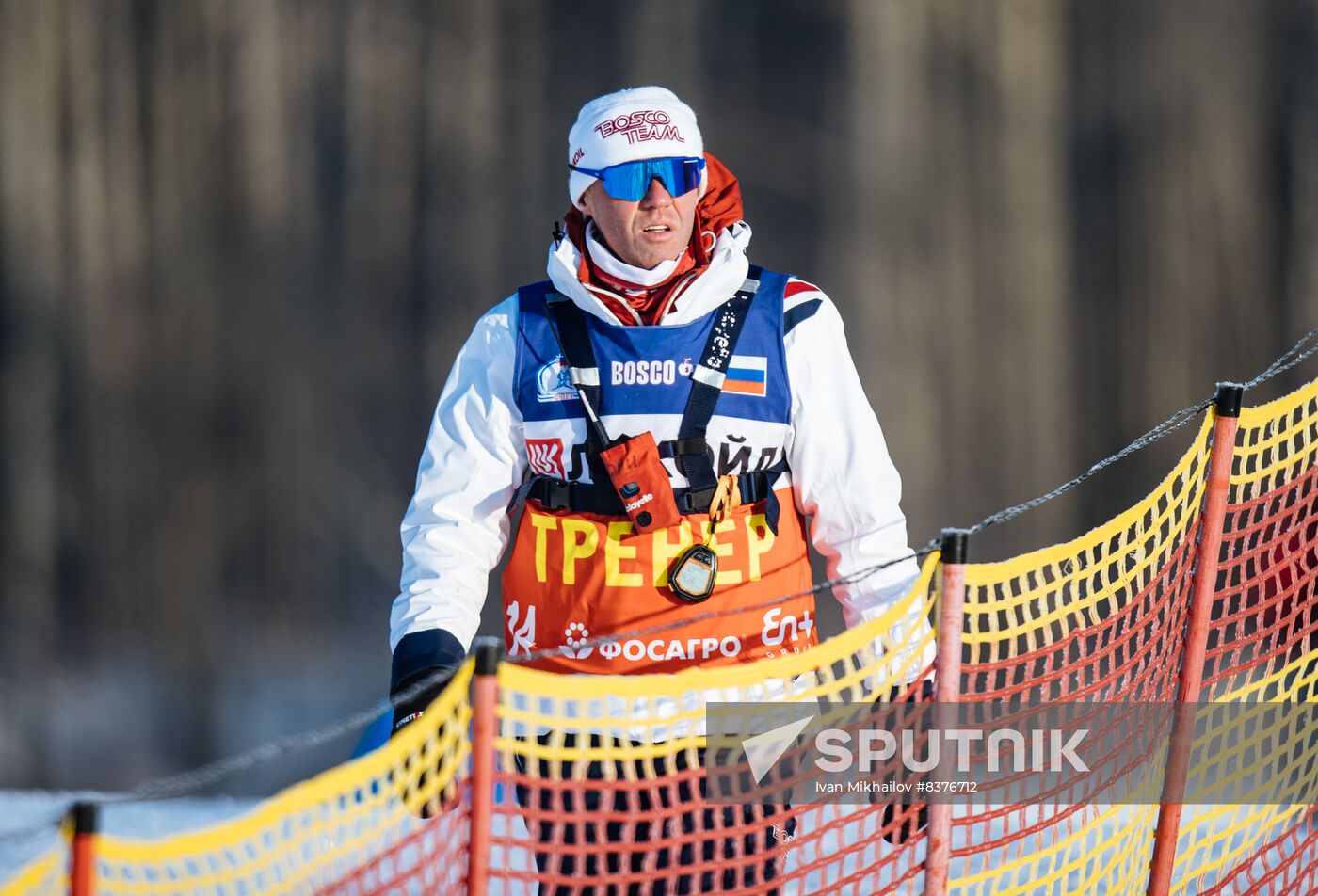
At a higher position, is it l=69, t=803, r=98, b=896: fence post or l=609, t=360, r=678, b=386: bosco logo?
l=609, t=360, r=678, b=386: bosco logo

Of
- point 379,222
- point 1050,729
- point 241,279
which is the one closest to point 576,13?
point 379,222

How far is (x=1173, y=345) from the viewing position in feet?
20.3

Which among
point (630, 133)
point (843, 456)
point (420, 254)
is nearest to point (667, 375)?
point (843, 456)

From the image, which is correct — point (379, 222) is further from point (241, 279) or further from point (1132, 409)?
point (1132, 409)

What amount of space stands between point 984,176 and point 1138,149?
642 mm

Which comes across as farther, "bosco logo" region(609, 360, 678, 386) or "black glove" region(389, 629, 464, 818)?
"bosco logo" region(609, 360, 678, 386)

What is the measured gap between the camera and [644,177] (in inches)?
98.0

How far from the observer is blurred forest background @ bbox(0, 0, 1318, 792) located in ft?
19.8

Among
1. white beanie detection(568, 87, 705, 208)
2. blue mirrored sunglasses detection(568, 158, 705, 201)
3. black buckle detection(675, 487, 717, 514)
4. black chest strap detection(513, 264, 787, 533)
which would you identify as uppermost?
white beanie detection(568, 87, 705, 208)

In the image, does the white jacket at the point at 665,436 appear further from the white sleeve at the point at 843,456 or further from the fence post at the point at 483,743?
the fence post at the point at 483,743

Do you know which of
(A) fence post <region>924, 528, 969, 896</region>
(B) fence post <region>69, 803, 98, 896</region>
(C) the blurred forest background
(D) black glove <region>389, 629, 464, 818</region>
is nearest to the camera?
(B) fence post <region>69, 803, 98, 896</region>

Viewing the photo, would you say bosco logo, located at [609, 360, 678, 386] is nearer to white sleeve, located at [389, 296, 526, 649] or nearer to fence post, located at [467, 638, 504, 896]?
white sleeve, located at [389, 296, 526, 649]

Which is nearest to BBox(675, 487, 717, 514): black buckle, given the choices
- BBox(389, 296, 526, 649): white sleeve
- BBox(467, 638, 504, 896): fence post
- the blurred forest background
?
BBox(389, 296, 526, 649): white sleeve

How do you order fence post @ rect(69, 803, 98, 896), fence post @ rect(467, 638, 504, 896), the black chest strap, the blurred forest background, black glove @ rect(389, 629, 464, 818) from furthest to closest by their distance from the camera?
the blurred forest background < the black chest strap < black glove @ rect(389, 629, 464, 818) < fence post @ rect(467, 638, 504, 896) < fence post @ rect(69, 803, 98, 896)
